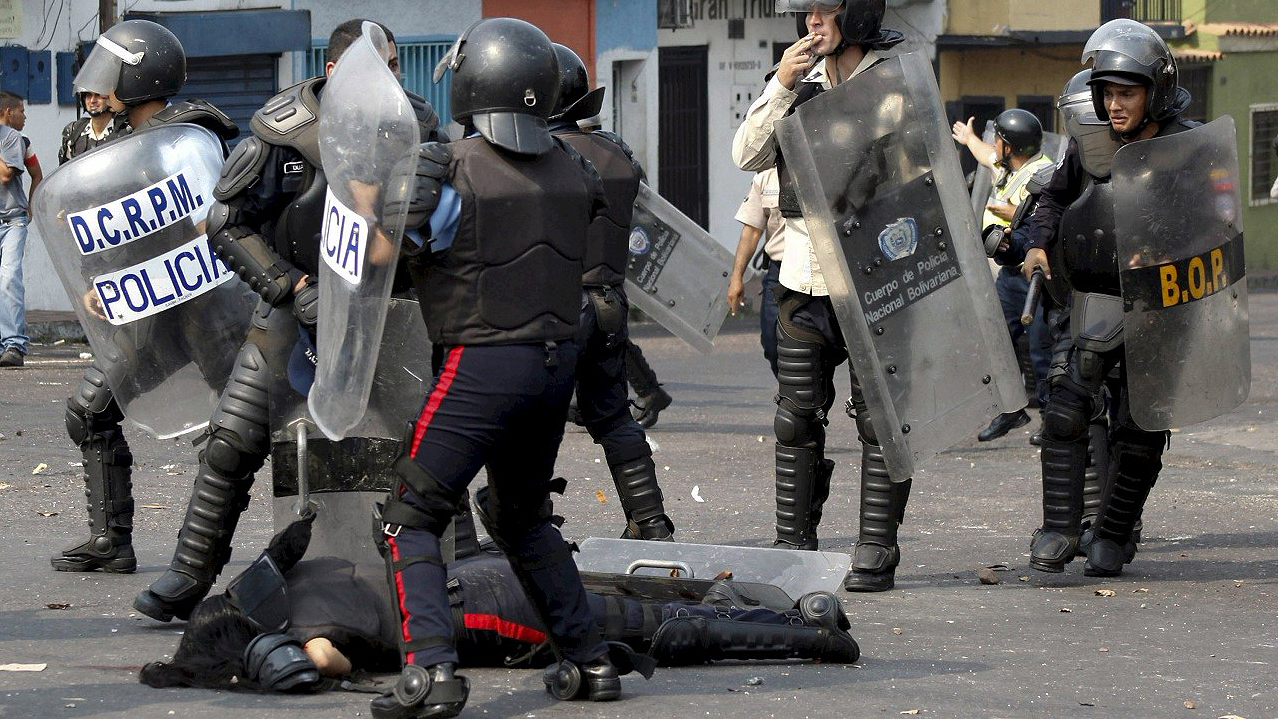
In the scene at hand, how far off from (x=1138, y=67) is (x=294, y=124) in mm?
2660

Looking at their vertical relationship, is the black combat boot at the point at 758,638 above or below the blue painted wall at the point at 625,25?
above

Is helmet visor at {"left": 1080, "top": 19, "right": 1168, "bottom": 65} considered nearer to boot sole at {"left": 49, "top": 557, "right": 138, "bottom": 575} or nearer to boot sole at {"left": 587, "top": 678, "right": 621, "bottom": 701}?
boot sole at {"left": 587, "top": 678, "right": 621, "bottom": 701}

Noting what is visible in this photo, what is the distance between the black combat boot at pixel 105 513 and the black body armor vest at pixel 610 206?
1647 mm

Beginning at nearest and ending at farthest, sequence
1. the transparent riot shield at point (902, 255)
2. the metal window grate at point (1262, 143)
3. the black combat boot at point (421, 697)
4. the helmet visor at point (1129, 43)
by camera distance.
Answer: the black combat boot at point (421, 697) < the transparent riot shield at point (902, 255) < the helmet visor at point (1129, 43) < the metal window grate at point (1262, 143)

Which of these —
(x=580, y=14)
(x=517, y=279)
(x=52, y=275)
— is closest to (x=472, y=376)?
(x=517, y=279)

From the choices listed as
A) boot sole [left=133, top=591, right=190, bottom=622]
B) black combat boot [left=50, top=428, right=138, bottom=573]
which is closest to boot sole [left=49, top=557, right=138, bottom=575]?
black combat boot [left=50, top=428, right=138, bottom=573]

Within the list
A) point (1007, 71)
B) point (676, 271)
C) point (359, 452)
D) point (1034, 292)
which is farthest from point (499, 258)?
point (1007, 71)

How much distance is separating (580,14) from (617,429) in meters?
16.0

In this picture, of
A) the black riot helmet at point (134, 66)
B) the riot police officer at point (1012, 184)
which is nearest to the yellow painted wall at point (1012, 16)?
the riot police officer at point (1012, 184)

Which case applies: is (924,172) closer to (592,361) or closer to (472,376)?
(592,361)

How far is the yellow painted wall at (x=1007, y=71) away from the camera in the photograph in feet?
84.9

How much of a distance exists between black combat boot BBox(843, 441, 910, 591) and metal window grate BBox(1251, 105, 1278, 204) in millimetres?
23978

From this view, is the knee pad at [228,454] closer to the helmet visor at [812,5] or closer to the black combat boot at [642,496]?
the black combat boot at [642,496]

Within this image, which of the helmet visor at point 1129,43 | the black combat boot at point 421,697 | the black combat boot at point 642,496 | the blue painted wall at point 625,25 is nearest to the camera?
the black combat boot at point 421,697
